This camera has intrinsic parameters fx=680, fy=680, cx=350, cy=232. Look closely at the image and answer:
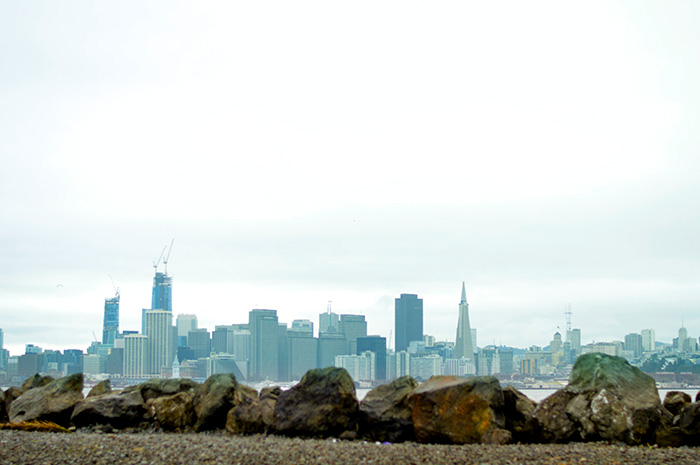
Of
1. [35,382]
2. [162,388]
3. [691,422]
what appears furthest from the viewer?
[35,382]

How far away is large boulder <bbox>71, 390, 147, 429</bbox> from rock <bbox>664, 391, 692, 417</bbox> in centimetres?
1079

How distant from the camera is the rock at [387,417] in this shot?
12.6 metres

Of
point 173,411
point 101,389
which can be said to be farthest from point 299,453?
point 101,389

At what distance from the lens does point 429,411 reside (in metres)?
12.4

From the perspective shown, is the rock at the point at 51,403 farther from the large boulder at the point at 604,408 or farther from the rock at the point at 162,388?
the large boulder at the point at 604,408

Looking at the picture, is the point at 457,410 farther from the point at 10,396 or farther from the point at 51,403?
the point at 10,396

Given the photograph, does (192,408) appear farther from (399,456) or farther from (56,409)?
(399,456)

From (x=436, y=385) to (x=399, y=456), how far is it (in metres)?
3.13

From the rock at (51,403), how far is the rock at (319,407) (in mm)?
5100

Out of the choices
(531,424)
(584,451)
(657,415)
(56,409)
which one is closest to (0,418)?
(56,409)

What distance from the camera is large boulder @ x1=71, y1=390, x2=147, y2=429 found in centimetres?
1445

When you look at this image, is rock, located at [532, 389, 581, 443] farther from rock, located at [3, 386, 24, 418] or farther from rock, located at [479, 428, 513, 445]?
rock, located at [3, 386, 24, 418]

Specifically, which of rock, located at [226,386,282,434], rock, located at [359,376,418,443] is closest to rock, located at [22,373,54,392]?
rock, located at [226,386,282,434]

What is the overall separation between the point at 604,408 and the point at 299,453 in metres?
5.71
